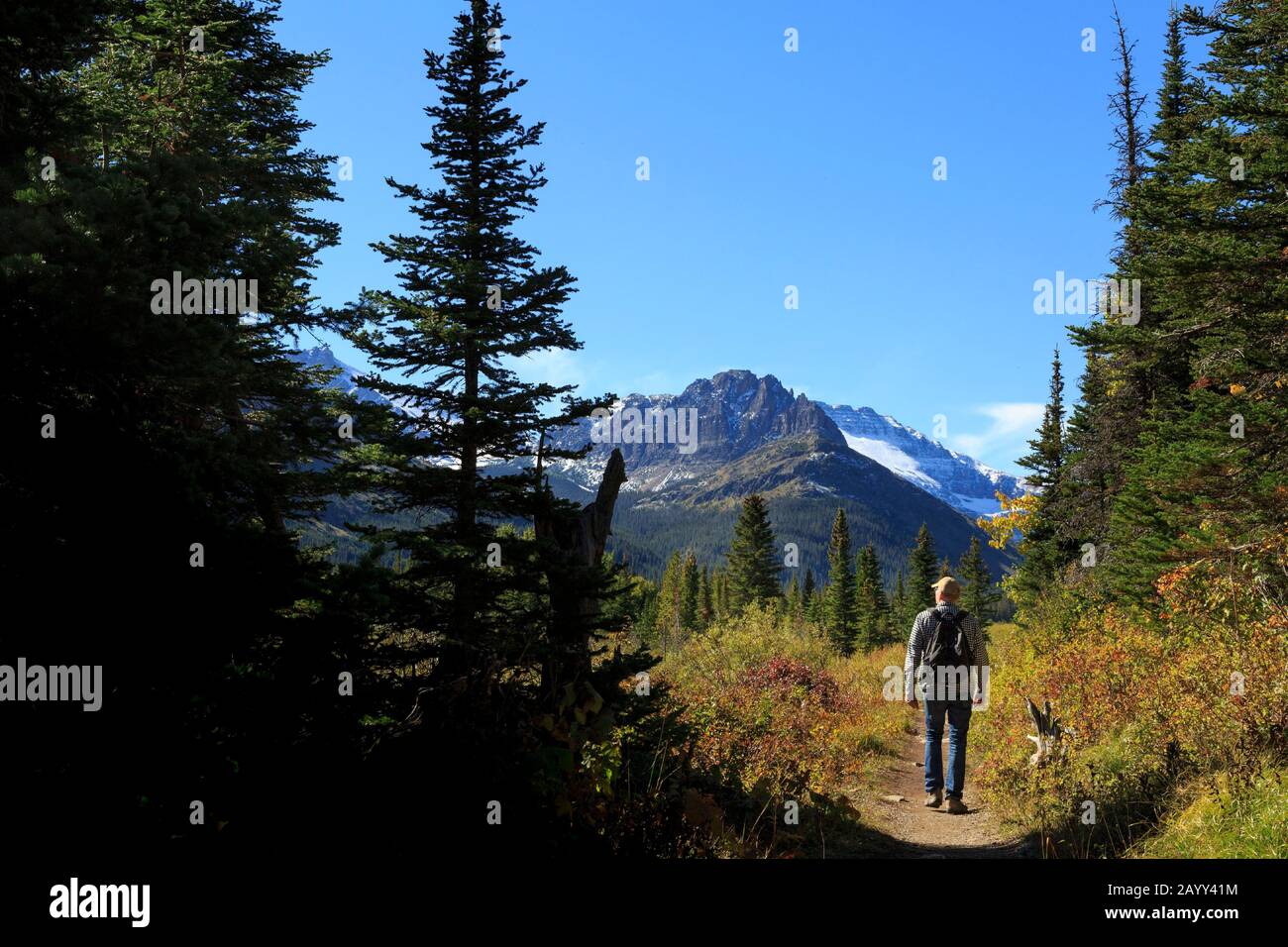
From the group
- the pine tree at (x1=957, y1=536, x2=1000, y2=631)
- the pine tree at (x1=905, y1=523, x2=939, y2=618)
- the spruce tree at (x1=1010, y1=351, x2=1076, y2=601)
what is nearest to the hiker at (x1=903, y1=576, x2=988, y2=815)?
the spruce tree at (x1=1010, y1=351, x2=1076, y2=601)

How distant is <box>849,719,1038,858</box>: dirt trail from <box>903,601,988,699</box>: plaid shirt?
1.38m

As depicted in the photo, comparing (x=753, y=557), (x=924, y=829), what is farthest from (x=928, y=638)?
(x=753, y=557)

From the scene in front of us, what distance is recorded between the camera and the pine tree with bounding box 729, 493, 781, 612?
59375mm

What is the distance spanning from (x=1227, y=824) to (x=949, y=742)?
3.19 m

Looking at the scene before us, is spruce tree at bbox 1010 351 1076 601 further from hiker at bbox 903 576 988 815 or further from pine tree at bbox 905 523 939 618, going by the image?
pine tree at bbox 905 523 939 618

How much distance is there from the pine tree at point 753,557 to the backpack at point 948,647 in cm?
5030

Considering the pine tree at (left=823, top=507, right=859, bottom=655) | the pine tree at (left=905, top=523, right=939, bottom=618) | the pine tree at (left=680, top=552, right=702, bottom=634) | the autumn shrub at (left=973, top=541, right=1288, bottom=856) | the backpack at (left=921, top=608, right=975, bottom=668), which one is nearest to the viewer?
the autumn shrub at (left=973, top=541, right=1288, bottom=856)

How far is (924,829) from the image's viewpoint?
8.53 metres

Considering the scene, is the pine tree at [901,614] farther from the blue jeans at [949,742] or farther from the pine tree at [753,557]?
the blue jeans at [949,742]

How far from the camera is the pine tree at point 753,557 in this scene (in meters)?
59.4

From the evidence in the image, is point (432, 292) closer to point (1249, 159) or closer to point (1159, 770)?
point (1159, 770)

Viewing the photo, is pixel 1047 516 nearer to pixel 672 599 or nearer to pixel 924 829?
pixel 924 829
